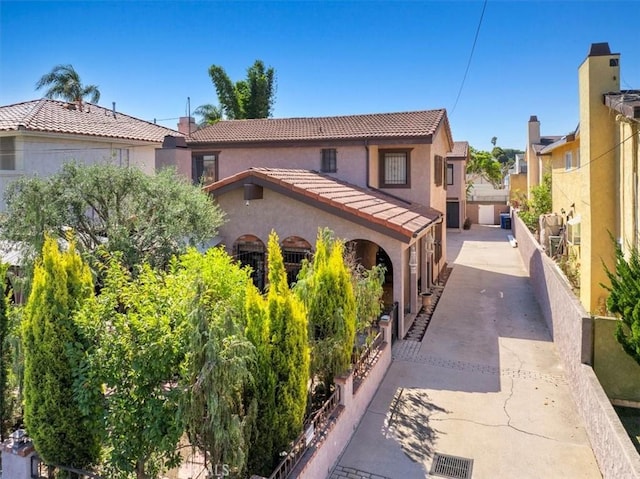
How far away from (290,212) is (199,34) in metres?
17.4

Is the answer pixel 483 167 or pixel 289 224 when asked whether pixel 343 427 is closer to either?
pixel 289 224

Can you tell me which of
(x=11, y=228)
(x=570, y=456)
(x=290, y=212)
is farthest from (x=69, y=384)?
(x=290, y=212)

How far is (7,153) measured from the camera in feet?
78.3

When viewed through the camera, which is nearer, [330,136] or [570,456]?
[570,456]

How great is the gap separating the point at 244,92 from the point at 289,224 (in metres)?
40.4

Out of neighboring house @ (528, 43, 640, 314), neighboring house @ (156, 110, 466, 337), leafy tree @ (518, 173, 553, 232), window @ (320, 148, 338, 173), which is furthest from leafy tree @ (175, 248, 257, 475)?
leafy tree @ (518, 173, 553, 232)

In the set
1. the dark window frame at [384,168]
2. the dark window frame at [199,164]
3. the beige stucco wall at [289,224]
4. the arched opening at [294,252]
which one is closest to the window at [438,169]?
the dark window frame at [384,168]

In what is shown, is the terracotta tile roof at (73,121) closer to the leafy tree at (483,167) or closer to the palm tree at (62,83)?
the palm tree at (62,83)

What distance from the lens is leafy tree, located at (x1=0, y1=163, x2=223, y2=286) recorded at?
48.4 ft

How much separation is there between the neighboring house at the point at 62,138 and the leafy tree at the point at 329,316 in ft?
37.5

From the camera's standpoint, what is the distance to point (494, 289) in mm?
27172

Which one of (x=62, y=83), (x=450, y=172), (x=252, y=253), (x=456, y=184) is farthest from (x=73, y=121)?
(x=456, y=184)

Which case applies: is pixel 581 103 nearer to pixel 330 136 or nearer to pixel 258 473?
pixel 330 136

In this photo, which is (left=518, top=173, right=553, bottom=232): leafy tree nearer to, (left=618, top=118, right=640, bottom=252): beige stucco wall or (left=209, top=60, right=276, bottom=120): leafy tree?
(left=618, top=118, right=640, bottom=252): beige stucco wall
